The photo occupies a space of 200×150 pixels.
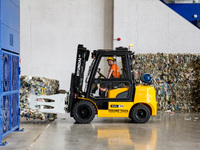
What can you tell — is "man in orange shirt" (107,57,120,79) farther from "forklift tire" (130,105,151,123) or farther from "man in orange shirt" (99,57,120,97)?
"forklift tire" (130,105,151,123)

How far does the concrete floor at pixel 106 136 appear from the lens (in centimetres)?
625

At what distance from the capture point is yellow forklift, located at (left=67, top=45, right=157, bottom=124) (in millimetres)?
9489

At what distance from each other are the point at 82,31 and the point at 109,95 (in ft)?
17.4

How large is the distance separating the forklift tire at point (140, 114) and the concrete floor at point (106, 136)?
182 millimetres

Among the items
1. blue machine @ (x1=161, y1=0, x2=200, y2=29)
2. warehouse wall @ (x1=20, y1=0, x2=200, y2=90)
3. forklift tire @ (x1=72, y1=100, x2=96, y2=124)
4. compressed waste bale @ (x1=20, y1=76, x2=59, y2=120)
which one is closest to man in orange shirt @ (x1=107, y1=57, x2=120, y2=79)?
forklift tire @ (x1=72, y1=100, x2=96, y2=124)

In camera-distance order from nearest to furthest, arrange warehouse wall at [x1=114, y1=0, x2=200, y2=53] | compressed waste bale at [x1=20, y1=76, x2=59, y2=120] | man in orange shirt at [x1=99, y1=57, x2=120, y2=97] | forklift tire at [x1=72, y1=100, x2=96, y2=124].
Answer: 1. compressed waste bale at [x1=20, y1=76, x2=59, y2=120]
2. forklift tire at [x1=72, y1=100, x2=96, y2=124]
3. man in orange shirt at [x1=99, y1=57, x2=120, y2=97]
4. warehouse wall at [x1=114, y1=0, x2=200, y2=53]

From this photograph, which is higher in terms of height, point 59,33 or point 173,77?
point 59,33

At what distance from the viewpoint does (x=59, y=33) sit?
14.3 metres

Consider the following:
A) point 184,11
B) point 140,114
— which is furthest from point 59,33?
point 140,114

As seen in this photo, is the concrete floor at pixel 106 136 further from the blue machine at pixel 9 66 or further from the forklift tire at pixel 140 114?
the blue machine at pixel 9 66

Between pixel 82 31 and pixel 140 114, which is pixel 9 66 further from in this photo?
pixel 82 31

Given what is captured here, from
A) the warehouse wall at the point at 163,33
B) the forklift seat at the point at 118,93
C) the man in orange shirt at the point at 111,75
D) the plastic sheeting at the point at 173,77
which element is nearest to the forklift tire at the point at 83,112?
the man in orange shirt at the point at 111,75

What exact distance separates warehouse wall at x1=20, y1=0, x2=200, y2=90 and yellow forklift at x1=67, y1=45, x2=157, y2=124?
4588 millimetres

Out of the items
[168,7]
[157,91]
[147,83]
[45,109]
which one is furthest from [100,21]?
[45,109]
